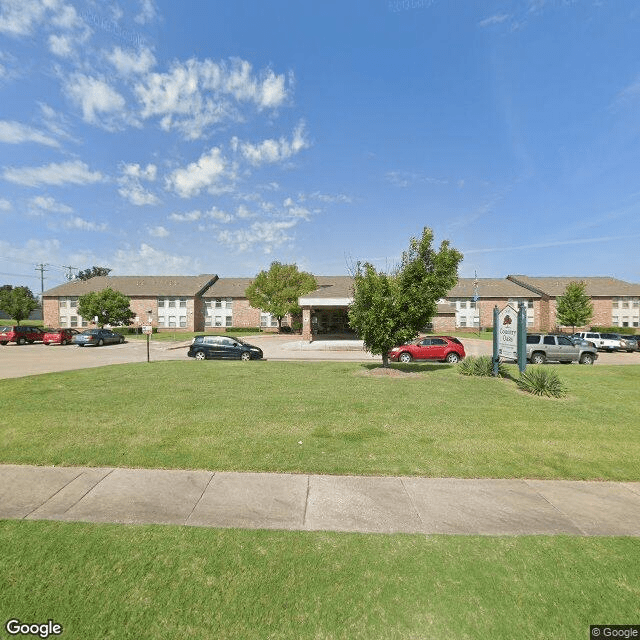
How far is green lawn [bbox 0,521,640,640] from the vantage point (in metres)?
2.64

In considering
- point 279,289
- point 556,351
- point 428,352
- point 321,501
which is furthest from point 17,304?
point 556,351

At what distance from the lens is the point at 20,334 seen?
31.0 m

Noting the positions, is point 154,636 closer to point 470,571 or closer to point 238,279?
point 470,571

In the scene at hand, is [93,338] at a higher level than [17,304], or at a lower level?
lower

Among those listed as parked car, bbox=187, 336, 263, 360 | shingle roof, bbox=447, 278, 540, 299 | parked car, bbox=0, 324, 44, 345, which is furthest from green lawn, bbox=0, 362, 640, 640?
shingle roof, bbox=447, 278, 540, 299

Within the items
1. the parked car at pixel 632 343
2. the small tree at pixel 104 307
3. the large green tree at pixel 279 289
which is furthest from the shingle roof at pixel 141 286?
the parked car at pixel 632 343

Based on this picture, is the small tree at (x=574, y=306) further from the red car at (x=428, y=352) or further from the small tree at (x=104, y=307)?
the small tree at (x=104, y=307)

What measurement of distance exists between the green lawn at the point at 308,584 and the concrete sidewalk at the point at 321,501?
0.28 metres

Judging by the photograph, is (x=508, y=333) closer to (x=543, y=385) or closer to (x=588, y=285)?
(x=543, y=385)

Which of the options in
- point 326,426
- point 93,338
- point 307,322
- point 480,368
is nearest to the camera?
point 326,426

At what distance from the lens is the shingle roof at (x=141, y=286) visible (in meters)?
55.9

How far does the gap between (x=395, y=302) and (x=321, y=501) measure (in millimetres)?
10115

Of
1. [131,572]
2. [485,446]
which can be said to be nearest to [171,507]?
[131,572]

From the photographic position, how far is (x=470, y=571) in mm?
3215
